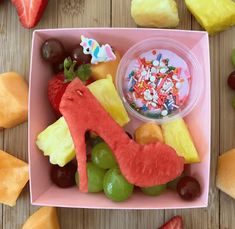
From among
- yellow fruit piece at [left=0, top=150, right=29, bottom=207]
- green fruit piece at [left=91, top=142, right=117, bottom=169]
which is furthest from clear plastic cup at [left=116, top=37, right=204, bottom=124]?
yellow fruit piece at [left=0, top=150, right=29, bottom=207]

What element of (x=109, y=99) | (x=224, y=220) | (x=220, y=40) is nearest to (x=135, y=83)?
(x=109, y=99)

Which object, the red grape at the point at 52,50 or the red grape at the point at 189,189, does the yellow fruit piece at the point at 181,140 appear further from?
the red grape at the point at 52,50

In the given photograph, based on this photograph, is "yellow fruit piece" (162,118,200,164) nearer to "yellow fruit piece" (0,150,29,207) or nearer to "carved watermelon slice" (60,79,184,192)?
"carved watermelon slice" (60,79,184,192)

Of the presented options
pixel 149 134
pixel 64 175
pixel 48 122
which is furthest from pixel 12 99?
pixel 149 134

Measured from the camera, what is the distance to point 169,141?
975mm

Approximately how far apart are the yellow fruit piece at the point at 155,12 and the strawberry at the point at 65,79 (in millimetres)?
158

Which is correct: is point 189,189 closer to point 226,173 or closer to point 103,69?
point 226,173

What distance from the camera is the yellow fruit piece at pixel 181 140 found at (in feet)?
3.18

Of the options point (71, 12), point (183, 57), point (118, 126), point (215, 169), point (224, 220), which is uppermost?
point (71, 12)

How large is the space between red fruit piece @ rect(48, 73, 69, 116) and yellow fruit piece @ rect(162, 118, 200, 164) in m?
0.23

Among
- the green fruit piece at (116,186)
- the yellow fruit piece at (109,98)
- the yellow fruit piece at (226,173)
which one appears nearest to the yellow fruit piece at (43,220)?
the green fruit piece at (116,186)

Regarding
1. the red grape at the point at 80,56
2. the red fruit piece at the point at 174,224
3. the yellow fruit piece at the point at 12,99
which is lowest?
the red fruit piece at the point at 174,224

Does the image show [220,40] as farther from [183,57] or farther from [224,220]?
[224,220]

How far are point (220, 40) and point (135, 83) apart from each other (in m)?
0.22
